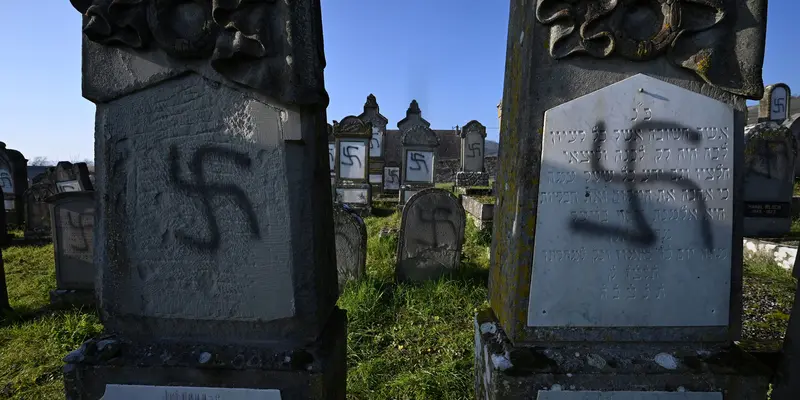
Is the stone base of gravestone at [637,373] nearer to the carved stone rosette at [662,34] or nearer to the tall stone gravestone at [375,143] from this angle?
the carved stone rosette at [662,34]

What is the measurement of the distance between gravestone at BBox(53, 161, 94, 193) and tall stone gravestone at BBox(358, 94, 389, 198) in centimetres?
771

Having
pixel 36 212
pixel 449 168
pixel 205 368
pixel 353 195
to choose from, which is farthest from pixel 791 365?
pixel 449 168

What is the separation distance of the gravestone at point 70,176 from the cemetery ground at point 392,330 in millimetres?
3791

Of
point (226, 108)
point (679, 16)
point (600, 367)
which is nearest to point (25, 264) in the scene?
point (226, 108)

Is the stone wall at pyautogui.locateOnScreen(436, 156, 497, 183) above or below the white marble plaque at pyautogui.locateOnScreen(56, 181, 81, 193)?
above

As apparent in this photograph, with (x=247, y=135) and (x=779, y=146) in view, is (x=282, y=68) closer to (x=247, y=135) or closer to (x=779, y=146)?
(x=247, y=135)

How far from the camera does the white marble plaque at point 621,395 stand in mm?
1414

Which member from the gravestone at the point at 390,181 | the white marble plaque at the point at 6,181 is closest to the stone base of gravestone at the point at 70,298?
the white marble plaque at the point at 6,181

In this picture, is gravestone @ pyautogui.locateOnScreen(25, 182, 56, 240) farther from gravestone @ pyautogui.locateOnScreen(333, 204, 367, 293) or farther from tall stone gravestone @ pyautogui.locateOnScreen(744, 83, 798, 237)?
tall stone gravestone @ pyautogui.locateOnScreen(744, 83, 798, 237)

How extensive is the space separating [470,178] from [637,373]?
12622 mm

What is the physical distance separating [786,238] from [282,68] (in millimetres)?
7943

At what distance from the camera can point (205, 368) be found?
57.9 inches

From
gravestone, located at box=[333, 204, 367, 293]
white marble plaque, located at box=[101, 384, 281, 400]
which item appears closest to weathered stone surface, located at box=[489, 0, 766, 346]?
white marble plaque, located at box=[101, 384, 281, 400]

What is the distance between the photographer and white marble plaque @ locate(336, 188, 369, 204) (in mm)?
9672
